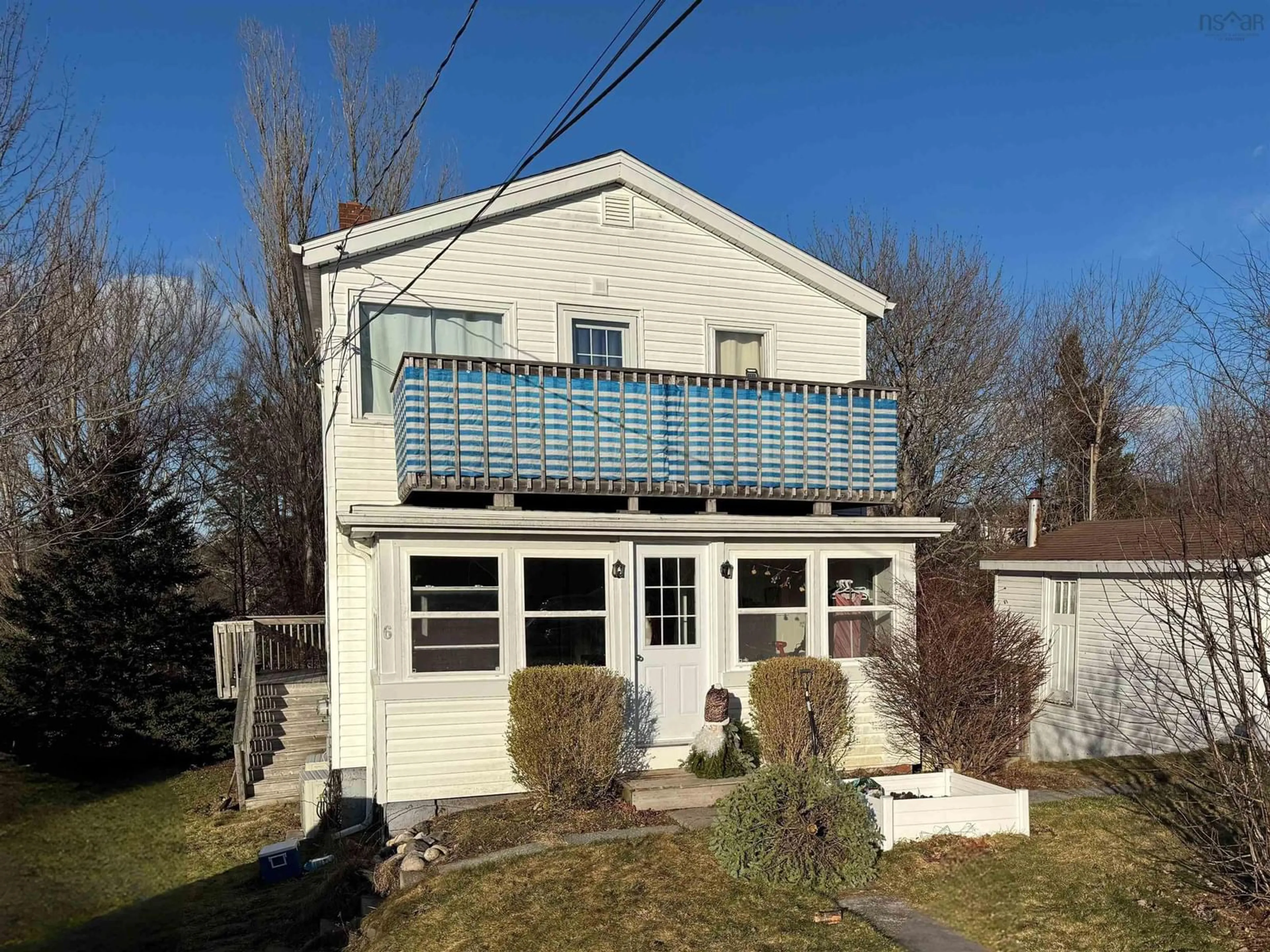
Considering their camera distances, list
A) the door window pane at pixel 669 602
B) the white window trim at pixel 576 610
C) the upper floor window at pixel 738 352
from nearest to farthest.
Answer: the white window trim at pixel 576 610
the door window pane at pixel 669 602
the upper floor window at pixel 738 352

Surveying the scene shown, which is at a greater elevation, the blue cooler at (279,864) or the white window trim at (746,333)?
the white window trim at (746,333)

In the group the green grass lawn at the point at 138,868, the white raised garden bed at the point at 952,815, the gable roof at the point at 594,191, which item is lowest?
the green grass lawn at the point at 138,868

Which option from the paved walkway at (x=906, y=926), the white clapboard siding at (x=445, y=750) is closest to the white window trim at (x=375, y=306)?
the white clapboard siding at (x=445, y=750)

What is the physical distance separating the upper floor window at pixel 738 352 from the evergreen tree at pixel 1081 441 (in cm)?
1644

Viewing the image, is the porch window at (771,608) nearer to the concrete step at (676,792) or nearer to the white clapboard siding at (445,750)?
the concrete step at (676,792)

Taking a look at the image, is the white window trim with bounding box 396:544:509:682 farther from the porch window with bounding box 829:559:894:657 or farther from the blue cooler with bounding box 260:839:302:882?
the porch window with bounding box 829:559:894:657

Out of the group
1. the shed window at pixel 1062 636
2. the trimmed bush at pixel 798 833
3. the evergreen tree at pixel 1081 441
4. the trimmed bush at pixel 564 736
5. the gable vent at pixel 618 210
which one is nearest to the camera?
the trimmed bush at pixel 798 833

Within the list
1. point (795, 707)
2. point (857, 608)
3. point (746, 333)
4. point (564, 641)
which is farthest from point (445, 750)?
point (746, 333)

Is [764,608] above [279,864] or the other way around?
above

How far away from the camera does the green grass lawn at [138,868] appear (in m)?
8.95

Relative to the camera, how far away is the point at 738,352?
12805mm

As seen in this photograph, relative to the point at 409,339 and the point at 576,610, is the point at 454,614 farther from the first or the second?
the point at 409,339

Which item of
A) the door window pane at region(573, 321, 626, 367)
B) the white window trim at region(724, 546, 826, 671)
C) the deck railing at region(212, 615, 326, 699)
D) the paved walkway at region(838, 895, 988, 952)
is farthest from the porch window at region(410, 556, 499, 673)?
the deck railing at region(212, 615, 326, 699)

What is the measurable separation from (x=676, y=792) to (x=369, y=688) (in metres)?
4.04
